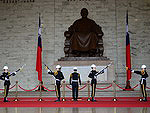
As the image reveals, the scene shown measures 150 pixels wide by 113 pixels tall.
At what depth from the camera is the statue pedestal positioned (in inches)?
391

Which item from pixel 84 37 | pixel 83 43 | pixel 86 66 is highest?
pixel 84 37

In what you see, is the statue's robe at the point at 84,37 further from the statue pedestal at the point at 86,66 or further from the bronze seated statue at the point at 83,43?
the statue pedestal at the point at 86,66

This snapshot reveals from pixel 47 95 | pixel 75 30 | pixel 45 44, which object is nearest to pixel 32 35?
pixel 45 44

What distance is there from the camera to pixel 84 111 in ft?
18.0

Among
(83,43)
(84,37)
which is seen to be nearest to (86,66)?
(83,43)

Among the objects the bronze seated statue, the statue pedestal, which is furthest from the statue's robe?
the statue pedestal

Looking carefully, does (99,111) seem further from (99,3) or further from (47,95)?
(99,3)

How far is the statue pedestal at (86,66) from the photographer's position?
9938 millimetres

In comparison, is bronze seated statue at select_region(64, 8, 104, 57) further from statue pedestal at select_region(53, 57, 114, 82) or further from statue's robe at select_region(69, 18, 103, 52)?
statue pedestal at select_region(53, 57, 114, 82)

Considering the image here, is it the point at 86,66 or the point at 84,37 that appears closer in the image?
the point at 86,66

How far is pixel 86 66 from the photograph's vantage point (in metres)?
10.0

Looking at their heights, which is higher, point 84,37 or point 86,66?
point 84,37

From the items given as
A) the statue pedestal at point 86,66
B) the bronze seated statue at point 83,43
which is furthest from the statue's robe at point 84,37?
the statue pedestal at point 86,66

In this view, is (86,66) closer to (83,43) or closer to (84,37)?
(83,43)
